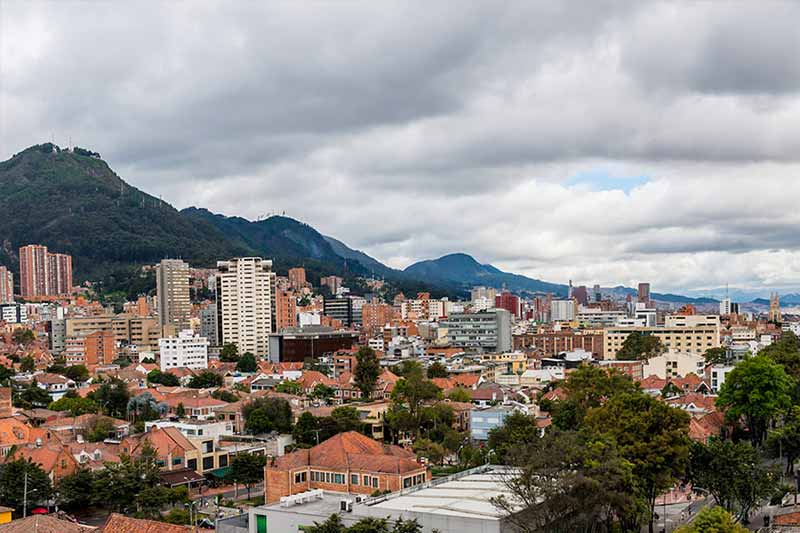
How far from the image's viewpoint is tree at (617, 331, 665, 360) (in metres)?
76.1

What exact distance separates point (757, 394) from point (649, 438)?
10788mm

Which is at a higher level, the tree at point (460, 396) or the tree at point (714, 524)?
the tree at point (714, 524)

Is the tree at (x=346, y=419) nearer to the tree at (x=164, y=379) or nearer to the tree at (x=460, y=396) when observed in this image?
the tree at (x=460, y=396)

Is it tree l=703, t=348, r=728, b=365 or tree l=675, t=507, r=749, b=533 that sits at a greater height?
tree l=675, t=507, r=749, b=533

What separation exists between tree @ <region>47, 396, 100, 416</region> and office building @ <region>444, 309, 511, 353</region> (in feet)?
141

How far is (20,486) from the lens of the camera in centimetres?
3117

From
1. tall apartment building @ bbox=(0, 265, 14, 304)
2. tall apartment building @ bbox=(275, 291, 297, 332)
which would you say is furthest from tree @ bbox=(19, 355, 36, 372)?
tall apartment building @ bbox=(0, 265, 14, 304)

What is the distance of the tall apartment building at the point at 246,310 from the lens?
9925cm

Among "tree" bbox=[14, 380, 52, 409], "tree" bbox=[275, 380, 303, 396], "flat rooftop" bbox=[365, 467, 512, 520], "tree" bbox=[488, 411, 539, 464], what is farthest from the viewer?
"tree" bbox=[275, 380, 303, 396]

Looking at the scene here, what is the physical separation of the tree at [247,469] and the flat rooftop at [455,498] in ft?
32.1

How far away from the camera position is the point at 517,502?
886 inches

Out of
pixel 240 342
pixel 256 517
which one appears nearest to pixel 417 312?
pixel 240 342

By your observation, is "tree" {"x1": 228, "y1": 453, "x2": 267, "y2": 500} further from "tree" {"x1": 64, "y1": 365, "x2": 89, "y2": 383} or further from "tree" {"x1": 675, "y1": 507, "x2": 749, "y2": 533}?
"tree" {"x1": 64, "y1": 365, "x2": 89, "y2": 383}

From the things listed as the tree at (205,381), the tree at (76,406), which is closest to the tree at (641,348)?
the tree at (205,381)
